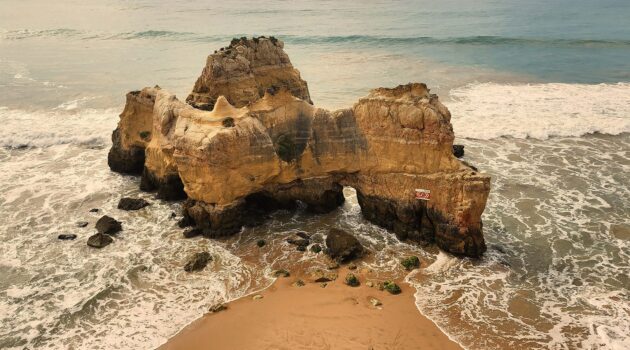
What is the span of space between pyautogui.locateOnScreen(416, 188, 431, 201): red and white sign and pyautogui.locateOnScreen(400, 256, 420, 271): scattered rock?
1.99 m

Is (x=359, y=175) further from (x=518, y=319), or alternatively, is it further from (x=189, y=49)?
(x=189, y=49)

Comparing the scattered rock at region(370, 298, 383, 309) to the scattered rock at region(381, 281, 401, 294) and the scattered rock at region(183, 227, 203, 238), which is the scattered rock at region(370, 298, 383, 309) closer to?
the scattered rock at region(381, 281, 401, 294)

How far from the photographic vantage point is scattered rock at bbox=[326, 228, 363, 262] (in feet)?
50.7

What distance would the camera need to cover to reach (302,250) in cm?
1609

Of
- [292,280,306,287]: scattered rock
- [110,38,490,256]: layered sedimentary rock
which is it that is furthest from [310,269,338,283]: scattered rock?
[110,38,490,256]: layered sedimentary rock

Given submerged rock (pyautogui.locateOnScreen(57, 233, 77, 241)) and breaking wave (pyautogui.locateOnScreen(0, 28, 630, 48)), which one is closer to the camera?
submerged rock (pyautogui.locateOnScreen(57, 233, 77, 241))

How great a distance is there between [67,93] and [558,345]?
1493 inches

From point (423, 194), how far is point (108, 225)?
36.2 ft

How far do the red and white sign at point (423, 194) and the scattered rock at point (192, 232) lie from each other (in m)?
7.64

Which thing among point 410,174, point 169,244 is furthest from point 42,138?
point 410,174

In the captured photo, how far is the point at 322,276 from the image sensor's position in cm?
1474

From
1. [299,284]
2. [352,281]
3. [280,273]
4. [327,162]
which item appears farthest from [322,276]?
[327,162]

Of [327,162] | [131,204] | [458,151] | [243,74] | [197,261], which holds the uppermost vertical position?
[243,74]

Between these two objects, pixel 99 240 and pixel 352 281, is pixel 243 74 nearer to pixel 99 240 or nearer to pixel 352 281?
pixel 99 240
